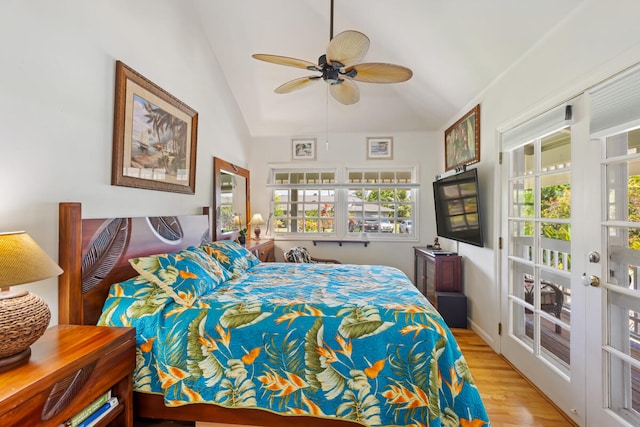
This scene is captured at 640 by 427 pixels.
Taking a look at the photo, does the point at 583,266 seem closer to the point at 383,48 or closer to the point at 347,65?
the point at 347,65

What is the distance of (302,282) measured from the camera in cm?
238

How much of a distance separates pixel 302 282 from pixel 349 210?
2460mm

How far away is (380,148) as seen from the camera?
455 cm

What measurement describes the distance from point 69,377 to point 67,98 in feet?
4.80

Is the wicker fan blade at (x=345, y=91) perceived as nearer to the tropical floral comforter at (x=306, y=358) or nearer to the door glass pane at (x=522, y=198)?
the door glass pane at (x=522, y=198)

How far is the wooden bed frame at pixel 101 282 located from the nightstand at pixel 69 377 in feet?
0.49

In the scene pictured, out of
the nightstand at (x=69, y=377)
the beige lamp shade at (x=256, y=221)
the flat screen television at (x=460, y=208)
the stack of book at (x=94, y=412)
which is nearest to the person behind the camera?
the nightstand at (x=69, y=377)

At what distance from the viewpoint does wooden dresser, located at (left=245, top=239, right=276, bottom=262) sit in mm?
3684

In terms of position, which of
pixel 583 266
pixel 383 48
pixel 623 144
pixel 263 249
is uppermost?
pixel 383 48

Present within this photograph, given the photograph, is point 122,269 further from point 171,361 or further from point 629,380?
point 629,380

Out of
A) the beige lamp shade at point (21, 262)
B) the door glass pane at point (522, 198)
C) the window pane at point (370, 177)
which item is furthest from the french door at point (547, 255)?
the beige lamp shade at point (21, 262)

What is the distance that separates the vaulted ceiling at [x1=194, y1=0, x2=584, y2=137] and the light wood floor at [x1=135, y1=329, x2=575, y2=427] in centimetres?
255

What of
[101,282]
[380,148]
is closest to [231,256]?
[101,282]

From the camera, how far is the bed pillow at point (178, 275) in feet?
5.91
